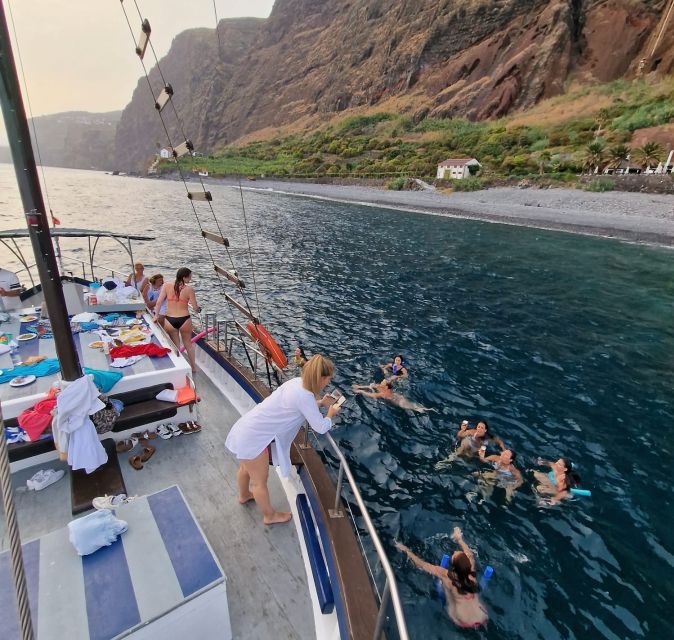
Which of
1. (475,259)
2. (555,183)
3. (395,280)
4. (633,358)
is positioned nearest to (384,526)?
(633,358)

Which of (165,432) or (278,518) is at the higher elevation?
(165,432)

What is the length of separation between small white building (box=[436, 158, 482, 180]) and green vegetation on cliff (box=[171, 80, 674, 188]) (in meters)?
2.41

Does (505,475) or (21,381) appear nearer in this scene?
Answer: (21,381)

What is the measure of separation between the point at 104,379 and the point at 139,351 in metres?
1.32

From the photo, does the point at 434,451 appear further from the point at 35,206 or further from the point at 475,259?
the point at 475,259

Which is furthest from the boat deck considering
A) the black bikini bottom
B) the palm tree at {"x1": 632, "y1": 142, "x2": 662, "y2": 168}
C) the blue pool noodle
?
the palm tree at {"x1": 632, "y1": 142, "x2": 662, "y2": 168}

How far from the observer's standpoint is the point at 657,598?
240 inches

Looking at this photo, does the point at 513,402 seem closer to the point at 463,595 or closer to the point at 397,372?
the point at 397,372

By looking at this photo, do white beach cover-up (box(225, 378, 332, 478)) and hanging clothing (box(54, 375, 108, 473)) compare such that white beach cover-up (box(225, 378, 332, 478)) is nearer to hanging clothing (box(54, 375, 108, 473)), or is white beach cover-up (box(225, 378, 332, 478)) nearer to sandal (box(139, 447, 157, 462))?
hanging clothing (box(54, 375, 108, 473))

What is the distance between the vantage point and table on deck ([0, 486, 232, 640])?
2.93m

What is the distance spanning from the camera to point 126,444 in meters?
5.90

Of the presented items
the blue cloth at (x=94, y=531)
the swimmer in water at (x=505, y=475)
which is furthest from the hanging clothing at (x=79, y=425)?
the swimmer in water at (x=505, y=475)

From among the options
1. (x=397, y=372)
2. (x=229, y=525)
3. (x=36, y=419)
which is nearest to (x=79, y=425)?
(x=36, y=419)

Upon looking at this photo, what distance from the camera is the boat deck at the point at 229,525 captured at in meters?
4.00
